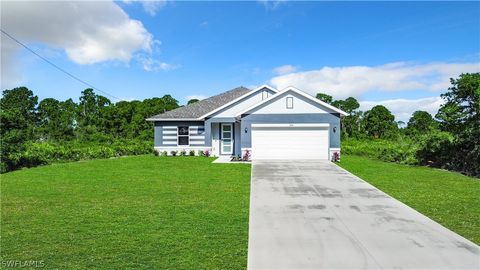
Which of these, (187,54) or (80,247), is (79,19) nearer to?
(187,54)

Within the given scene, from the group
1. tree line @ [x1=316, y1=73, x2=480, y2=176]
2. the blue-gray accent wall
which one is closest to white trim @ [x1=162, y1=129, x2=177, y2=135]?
the blue-gray accent wall

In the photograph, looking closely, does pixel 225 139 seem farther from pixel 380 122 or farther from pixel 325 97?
pixel 380 122

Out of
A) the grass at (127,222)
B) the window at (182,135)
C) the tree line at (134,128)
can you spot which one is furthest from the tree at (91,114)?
the grass at (127,222)

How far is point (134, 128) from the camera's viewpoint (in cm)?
3853

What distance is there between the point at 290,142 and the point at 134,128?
25.8 meters

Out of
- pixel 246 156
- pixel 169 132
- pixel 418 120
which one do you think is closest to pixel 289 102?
pixel 246 156

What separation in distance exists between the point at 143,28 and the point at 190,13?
440 centimetres

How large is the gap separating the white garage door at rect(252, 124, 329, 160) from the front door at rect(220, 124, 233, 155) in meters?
3.43

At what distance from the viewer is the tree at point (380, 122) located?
37.9m

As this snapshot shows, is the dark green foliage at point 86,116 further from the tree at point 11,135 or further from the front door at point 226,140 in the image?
the tree at point 11,135

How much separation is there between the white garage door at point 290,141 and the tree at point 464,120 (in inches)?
235

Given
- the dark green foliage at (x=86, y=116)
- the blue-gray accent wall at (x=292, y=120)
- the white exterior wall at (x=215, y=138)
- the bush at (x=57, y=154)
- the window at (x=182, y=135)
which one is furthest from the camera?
the dark green foliage at (x=86, y=116)

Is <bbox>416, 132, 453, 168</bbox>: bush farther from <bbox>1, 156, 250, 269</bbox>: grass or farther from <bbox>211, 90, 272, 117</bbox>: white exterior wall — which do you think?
<bbox>1, 156, 250, 269</bbox>: grass

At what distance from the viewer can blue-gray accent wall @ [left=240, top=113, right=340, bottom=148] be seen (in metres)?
17.9
